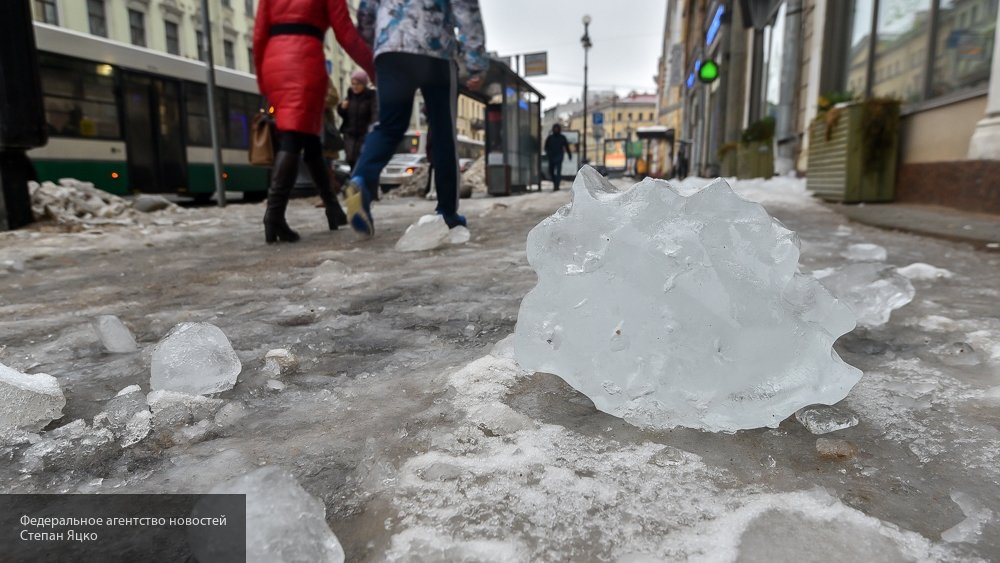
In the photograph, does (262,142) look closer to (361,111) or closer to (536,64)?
(361,111)

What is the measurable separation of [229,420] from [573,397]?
26.2 inches

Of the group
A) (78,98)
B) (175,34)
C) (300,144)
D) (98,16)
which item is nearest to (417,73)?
(300,144)

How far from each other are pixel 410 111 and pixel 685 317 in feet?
10.3

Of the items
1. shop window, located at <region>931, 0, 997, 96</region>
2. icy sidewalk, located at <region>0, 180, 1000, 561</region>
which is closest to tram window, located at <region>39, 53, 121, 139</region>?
icy sidewalk, located at <region>0, 180, 1000, 561</region>

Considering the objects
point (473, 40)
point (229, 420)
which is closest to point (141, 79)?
point (473, 40)

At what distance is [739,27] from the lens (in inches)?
539

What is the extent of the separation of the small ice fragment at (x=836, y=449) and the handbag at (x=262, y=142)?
Answer: 4.29m

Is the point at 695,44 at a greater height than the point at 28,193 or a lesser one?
greater

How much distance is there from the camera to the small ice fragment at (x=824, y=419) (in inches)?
42.3

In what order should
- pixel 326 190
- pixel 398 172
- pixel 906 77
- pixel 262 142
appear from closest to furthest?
pixel 262 142 < pixel 326 190 < pixel 906 77 < pixel 398 172

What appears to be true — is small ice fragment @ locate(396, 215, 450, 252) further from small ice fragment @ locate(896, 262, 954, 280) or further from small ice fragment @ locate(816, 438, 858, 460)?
small ice fragment @ locate(816, 438, 858, 460)

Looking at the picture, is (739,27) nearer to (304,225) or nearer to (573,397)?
(304,225)

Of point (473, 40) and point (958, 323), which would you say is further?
point (473, 40)

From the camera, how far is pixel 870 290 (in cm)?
188
